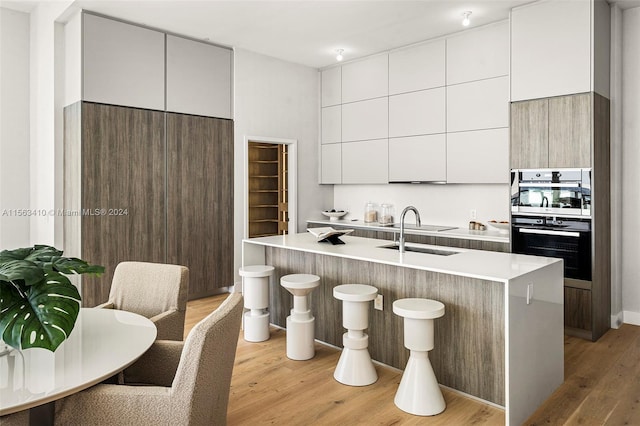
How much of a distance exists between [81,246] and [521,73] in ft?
14.7

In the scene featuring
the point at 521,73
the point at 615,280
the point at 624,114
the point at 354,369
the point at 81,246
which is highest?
the point at 521,73

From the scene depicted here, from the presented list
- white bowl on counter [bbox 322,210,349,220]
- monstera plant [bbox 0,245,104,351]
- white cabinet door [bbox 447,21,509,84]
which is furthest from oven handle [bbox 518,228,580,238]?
monstera plant [bbox 0,245,104,351]

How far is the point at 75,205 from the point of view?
4.47m

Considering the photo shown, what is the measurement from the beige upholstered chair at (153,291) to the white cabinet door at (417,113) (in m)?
3.58

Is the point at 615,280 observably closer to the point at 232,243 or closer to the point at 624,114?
the point at 624,114

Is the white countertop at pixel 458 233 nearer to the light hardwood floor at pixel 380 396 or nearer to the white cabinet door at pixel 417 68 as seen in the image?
the light hardwood floor at pixel 380 396

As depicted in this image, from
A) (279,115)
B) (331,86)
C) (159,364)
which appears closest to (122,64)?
(279,115)

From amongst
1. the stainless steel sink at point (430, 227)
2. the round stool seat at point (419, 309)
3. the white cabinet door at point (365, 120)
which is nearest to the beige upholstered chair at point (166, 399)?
the round stool seat at point (419, 309)

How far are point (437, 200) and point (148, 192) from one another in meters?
3.33

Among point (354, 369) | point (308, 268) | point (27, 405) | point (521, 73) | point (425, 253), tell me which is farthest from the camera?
point (521, 73)

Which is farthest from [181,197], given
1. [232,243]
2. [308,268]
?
[308,268]

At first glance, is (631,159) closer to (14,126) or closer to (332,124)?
(332,124)

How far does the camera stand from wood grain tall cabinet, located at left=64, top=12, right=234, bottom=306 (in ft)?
14.5

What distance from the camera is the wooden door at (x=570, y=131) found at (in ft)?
12.6
